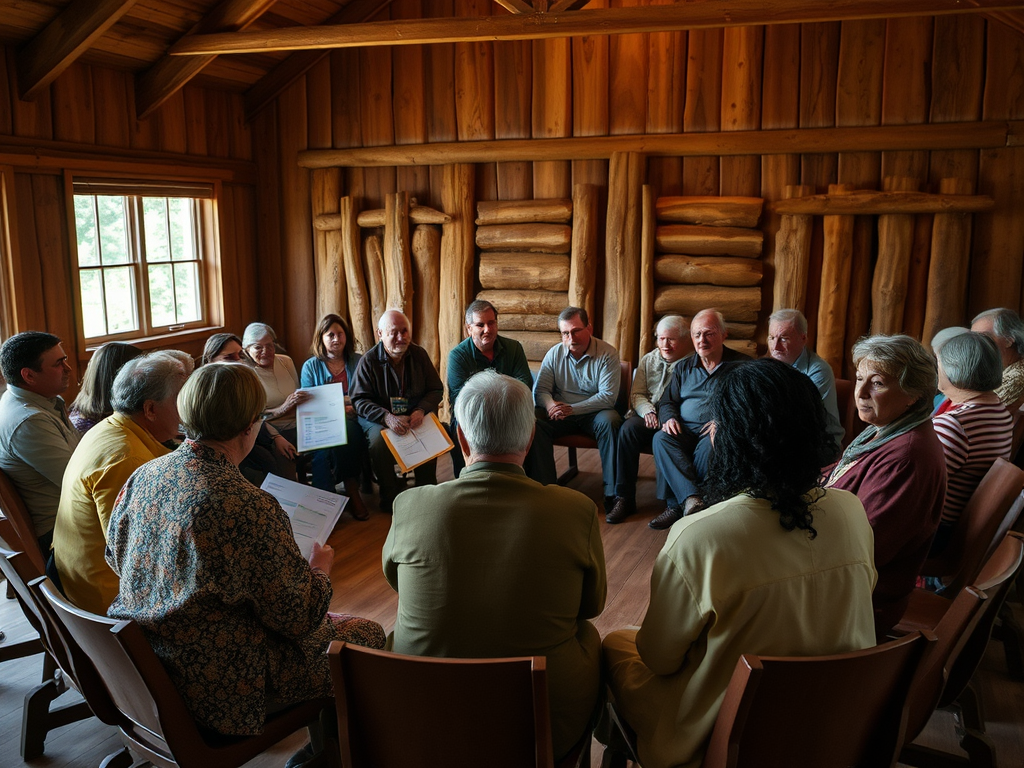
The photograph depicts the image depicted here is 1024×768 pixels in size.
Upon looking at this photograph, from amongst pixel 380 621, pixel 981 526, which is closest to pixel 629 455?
pixel 380 621

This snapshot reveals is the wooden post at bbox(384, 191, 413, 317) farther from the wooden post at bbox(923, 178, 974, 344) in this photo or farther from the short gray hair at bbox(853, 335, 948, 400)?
the short gray hair at bbox(853, 335, 948, 400)

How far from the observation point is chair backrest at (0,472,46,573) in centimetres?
260

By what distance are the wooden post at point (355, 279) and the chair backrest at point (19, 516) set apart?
14.5ft

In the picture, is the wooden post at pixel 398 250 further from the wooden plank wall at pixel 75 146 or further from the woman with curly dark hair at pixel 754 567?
the woman with curly dark hair at pixel 754 567

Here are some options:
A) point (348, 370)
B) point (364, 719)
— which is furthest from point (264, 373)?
point (364, 719)

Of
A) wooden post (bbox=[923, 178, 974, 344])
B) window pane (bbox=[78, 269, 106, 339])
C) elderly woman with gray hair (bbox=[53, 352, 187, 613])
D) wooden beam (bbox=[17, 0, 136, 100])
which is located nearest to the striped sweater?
elderly woman with gray hair (bbox=[53, 352, 187, 613])

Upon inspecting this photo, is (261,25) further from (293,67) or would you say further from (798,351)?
(798,351)

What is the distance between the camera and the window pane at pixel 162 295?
22.6 ft

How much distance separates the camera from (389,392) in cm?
521

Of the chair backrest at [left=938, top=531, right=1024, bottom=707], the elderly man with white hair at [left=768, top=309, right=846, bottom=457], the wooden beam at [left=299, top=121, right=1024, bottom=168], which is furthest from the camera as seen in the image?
the wooden beam at [left=299, top=121, right=1024, bottom=168]

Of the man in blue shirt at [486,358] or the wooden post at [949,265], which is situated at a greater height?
the wooden post at [949,265]

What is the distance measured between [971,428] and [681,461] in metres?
1.91

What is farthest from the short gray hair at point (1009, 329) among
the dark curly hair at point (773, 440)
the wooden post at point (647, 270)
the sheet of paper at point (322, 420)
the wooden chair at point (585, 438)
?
the sheet of paper at point (322, 420)

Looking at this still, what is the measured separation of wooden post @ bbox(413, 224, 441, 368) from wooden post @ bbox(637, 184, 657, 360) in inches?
71.7
